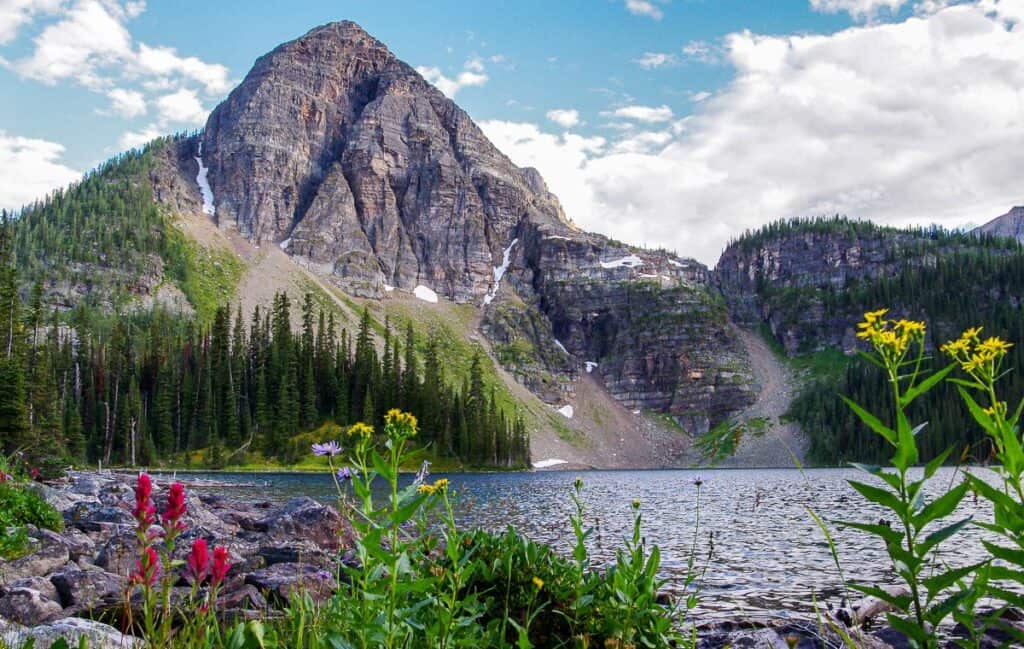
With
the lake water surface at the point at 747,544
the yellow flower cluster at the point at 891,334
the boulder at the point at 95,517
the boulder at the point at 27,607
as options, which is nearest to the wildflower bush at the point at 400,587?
the lake water surface at the point at 747,544

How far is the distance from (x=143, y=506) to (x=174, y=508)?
0.14m

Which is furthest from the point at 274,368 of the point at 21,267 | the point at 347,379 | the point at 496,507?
the point at 21,267

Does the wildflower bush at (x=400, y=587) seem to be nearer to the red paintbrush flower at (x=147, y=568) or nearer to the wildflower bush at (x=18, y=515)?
the red paintbrush flower at (x=147, y=568)

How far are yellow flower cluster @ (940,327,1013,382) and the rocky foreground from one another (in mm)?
1037

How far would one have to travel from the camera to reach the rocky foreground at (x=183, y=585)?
23.4 feet

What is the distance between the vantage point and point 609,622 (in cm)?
585

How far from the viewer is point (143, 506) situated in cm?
329

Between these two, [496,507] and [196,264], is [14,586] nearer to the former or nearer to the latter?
[496,507]

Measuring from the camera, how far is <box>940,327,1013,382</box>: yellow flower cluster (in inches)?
110

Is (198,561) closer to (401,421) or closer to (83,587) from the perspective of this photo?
(401,421)

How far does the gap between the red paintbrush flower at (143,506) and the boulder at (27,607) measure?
853 cm

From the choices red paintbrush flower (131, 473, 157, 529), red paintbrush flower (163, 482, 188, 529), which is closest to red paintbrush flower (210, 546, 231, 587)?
red paintbrush flower (163, 482, 188, 529)

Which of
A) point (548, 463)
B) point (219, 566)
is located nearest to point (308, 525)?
point (219, 566)

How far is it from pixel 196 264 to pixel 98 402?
324 feet
